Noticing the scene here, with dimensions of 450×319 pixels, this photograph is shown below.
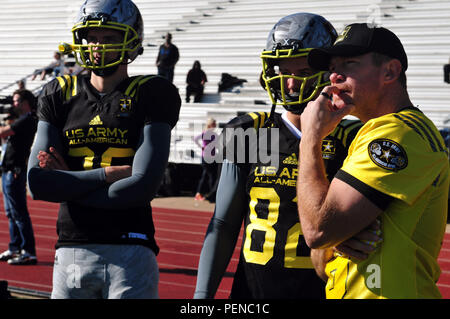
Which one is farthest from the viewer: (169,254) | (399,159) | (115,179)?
(169,254)

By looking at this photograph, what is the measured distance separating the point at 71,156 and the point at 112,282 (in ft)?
1.94

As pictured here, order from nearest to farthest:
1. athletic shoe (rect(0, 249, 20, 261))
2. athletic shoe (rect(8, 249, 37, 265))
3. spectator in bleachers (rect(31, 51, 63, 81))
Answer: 1. athletic shoe (rect(8, 249, 37, 265))
2. athletic shoe (rect(0, 249, 20, 261))
3. spectator in bleachers (rect(31, 51, 63, 81))

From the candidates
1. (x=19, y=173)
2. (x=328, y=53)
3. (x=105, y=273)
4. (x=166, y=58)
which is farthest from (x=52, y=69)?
(x=328, y=53)

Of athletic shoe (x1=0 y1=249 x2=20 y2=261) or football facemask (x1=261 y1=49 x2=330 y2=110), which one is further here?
athletic shoe (x1=0 y1=249 x2=20 y2=261)

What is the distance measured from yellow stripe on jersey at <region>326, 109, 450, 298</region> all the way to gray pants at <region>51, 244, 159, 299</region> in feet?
3.29

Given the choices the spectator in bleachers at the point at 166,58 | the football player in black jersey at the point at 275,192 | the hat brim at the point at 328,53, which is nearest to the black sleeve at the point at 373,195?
the hat brim at the point at 328,53

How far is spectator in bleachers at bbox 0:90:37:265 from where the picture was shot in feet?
21.3

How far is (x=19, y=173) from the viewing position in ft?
21.5

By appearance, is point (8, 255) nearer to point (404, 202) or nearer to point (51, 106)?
point (51, 106)

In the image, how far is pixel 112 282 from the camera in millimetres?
2398

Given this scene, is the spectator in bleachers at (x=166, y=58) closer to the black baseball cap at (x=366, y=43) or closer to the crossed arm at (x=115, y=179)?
the crossed arm at (x=115, y=179)

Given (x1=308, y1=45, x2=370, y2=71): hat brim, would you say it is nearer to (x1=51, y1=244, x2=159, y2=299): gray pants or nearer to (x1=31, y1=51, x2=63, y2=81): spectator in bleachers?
(x1=51, y1=244, x2=159, y2=299): gray pants

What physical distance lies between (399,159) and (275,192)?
30.4 inches

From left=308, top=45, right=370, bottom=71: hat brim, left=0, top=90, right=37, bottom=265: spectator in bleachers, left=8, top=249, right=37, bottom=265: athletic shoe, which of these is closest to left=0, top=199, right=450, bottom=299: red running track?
left=8, top=249, right=37, bottom=265: athletic shoe
